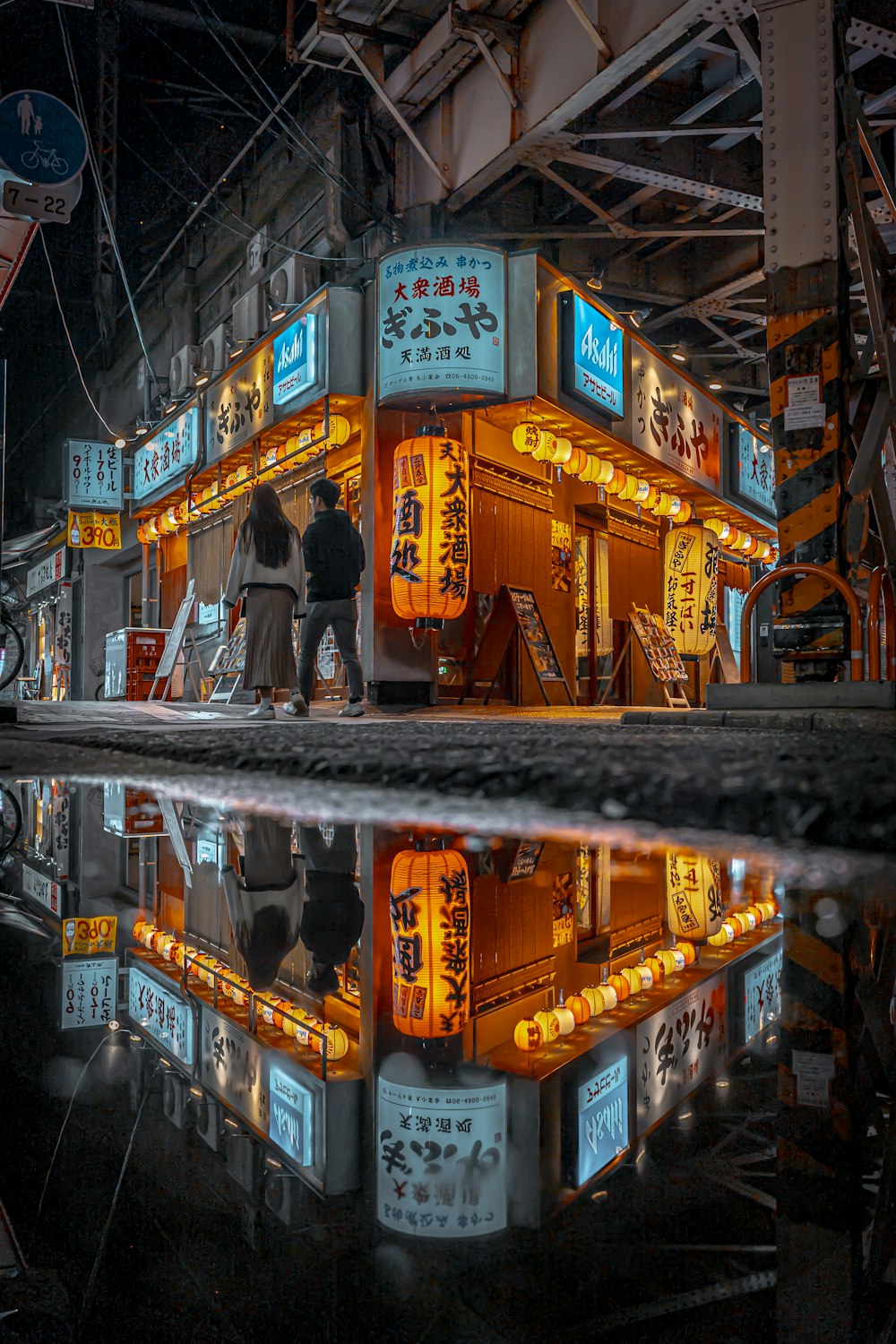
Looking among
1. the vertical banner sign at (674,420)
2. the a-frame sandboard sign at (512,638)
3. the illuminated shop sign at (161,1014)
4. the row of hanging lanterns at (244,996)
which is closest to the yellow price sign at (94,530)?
the a-frame sandboard sign at (512,638)

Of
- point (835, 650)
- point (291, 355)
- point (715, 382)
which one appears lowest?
point (835, 650)

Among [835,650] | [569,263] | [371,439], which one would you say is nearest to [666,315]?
[569,263]

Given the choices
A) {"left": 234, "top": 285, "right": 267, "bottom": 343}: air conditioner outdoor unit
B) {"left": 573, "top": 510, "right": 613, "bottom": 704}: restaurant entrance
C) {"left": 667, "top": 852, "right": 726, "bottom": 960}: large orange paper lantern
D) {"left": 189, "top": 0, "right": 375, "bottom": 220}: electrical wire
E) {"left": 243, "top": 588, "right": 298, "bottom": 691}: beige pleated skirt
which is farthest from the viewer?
{"left": 573, "top": 510, "right": 613, "bottom": 704}: restaurant entrance

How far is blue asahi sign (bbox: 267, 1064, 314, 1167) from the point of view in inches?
21.2

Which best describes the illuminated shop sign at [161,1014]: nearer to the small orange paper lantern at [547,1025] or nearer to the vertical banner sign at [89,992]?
the vertical banner sign at [89,992]

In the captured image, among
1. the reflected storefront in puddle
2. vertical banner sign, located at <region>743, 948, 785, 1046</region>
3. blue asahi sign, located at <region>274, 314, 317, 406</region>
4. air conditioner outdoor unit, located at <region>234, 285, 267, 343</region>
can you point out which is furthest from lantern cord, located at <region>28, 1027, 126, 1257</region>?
air conditioner outdoor unit, located at <region>234, 285, 267, 343</region>

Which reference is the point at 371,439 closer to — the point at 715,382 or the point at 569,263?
the point at 569,263

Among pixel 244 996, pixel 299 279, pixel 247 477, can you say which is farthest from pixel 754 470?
pixel 244 996

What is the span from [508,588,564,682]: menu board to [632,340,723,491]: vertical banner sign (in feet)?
7.83

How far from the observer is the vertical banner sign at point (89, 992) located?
81 centimetres

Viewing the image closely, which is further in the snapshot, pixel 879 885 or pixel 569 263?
pixel 569 263

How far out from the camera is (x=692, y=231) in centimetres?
1016

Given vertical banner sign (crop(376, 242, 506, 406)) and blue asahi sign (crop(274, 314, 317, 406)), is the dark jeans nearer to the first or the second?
vertical banner sign (crop(376, 242, 506, 406))

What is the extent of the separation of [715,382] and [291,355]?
22.4 ft
